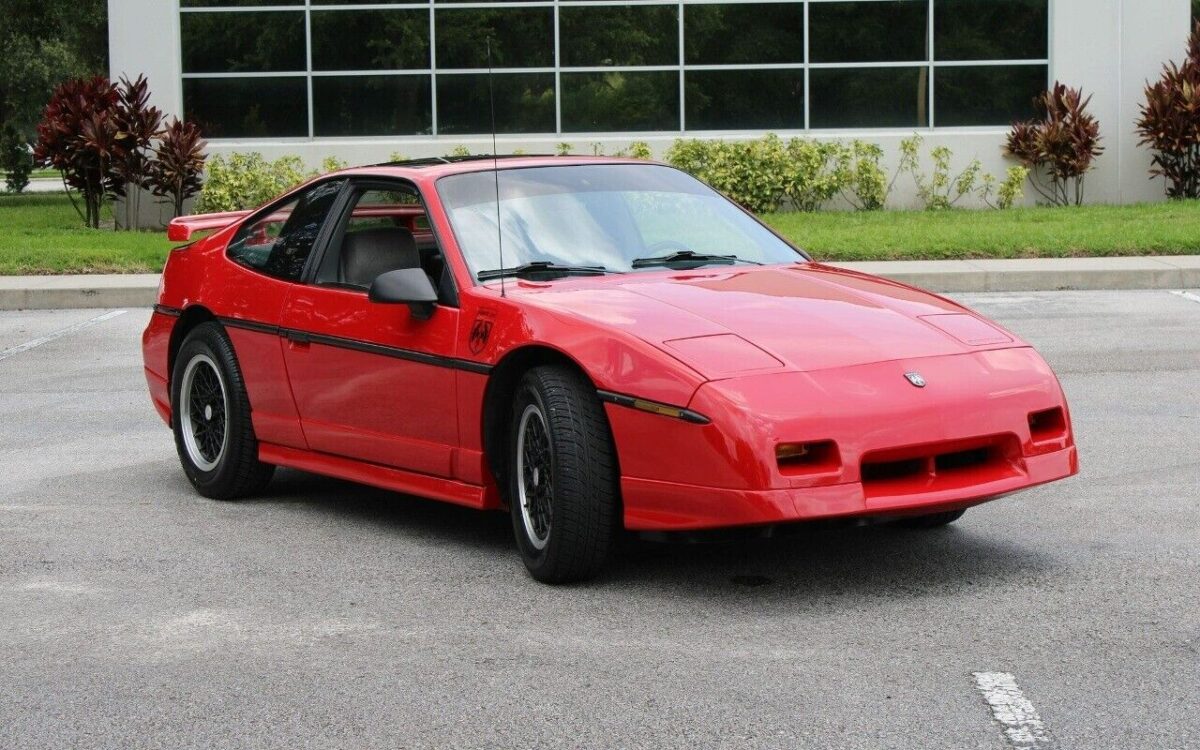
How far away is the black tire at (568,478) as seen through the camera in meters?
5.76

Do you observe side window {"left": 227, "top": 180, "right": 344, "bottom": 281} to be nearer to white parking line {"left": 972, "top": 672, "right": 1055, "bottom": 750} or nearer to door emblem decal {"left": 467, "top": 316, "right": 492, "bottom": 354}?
door emblem decal {"left": 467, "top": 316, "right": 492, "bottom": 354}

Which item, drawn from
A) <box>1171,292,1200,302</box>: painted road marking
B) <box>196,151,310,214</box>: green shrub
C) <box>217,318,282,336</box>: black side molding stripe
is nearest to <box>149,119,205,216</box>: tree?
<box>196,151,310,214</box>: green shrub

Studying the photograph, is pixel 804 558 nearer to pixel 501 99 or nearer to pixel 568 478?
pixel 568 478

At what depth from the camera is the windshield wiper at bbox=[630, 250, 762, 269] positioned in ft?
22.1

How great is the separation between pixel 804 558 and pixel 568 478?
3.29 ft

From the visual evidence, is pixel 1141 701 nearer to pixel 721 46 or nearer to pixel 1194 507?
pixel 1194 507

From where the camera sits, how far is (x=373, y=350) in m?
6.79

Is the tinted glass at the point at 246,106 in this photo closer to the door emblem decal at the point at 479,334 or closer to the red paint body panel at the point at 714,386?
the red paint body panel at the point at 714,386

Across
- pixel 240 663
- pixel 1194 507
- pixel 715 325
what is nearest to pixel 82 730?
pixel 240 663

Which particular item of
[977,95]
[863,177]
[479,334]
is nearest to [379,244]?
[479,334]

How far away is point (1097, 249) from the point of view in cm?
1812

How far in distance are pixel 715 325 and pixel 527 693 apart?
61.8 inches

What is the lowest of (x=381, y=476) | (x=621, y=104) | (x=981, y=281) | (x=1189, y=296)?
(x=381, y=476)

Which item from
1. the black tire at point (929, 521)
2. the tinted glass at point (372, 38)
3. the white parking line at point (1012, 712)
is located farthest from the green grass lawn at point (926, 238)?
the white parking line at point (1012, 712)
